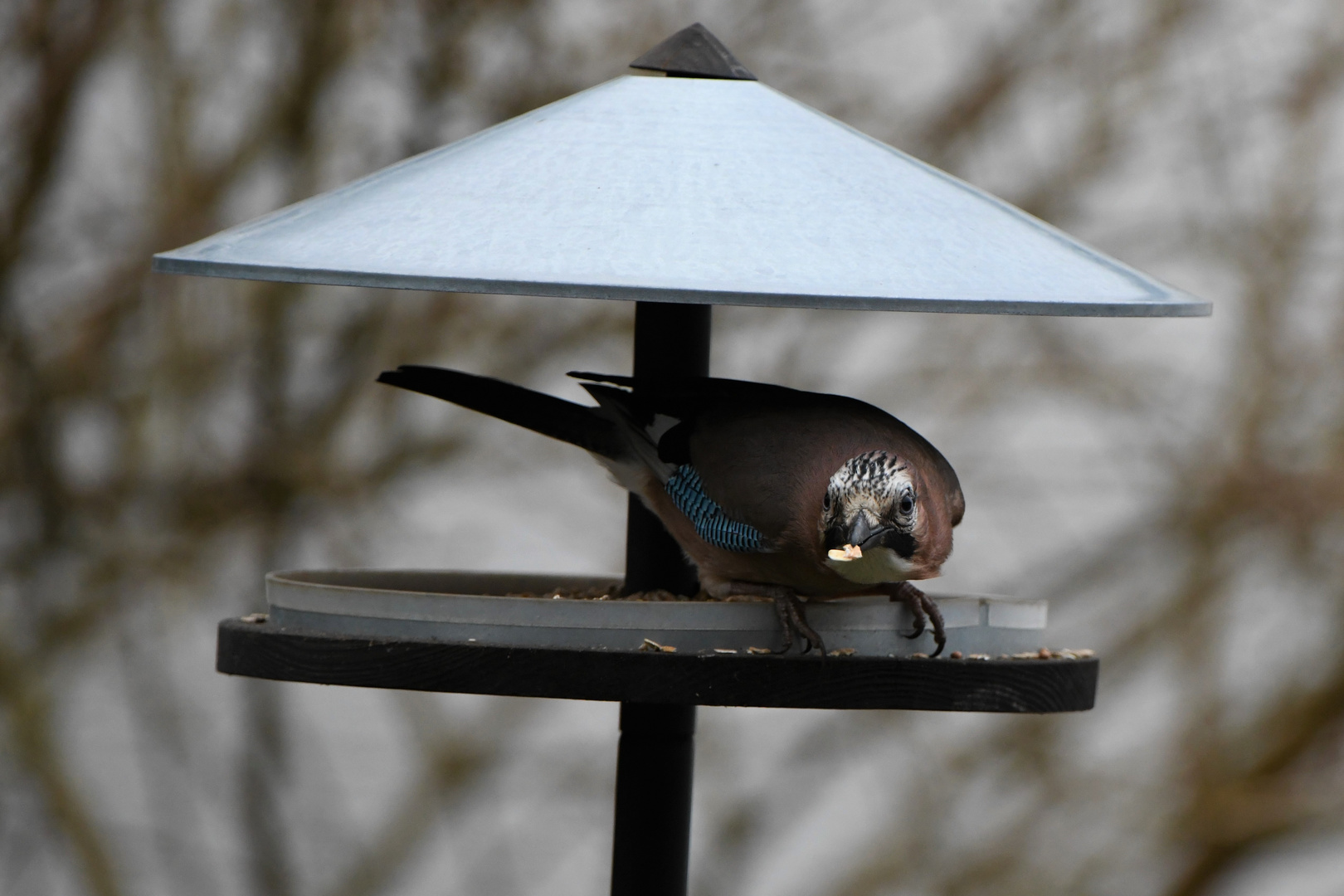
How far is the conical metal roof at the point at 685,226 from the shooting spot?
7.01 ft

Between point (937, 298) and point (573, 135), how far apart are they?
704mm

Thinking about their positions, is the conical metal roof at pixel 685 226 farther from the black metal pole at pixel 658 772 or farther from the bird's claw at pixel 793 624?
the bird's claw at pixel 793 624

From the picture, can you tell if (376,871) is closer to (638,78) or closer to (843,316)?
(843,316)

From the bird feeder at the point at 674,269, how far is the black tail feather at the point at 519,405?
1.41 feet

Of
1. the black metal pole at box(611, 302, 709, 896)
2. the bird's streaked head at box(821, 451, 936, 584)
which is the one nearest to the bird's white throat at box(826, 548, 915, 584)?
the bird's streaked head at box(821, 451, 936, 584)

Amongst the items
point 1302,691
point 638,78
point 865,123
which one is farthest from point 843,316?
point 638,78

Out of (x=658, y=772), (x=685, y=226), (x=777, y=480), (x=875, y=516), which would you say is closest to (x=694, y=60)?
(x=685, y=226)

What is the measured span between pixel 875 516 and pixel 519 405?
0.79 m

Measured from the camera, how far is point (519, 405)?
9.82 ft

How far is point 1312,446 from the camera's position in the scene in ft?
17.4

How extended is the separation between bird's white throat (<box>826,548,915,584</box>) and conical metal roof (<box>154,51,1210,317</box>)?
0.44 metres

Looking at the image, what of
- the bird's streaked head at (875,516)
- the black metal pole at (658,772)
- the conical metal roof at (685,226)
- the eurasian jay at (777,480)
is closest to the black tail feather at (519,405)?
the eurasian jay at (777,480)

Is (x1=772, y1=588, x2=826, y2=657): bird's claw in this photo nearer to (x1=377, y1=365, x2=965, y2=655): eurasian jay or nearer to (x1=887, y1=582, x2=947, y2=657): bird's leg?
(x1=377, y1=365, x2=965, y2=655): eurasian jay

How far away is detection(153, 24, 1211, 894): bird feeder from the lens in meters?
2.18
